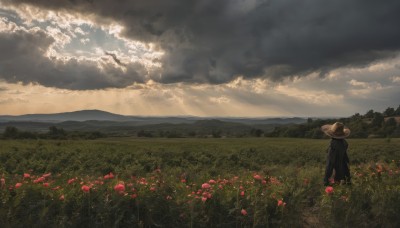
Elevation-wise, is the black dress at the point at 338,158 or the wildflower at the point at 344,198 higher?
the black dress at the point at 338,158

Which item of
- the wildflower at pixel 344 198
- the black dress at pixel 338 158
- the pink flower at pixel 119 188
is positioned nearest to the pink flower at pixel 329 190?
the wildflower at pixel 344 198

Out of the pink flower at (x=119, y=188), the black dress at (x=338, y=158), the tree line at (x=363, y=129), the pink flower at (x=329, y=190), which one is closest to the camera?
the pink flower at (x=119, y=188)

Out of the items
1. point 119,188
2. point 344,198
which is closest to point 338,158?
point 344,198

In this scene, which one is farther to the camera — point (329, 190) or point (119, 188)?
point (329, 190)

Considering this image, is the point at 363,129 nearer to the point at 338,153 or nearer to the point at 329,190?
the point at 338,153

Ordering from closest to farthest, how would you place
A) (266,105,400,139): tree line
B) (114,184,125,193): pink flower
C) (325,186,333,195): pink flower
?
(114,184,125,193): pink flower
(325,186,333,195): pink flower
(266,105,400,139): tree line

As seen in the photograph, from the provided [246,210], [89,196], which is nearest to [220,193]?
[246,210]

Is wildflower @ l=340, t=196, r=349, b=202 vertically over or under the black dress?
under

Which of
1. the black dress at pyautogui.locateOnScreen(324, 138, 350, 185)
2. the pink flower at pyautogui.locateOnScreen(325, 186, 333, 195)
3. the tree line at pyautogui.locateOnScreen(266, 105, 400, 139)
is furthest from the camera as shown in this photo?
the tree line at pyautogui.locateOnScreen(266, 105, 400, 139)

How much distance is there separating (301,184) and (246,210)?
2.22 m

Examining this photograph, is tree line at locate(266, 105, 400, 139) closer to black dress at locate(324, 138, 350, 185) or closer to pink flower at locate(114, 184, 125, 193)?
black dress at locate(324, 138, 350, 185)

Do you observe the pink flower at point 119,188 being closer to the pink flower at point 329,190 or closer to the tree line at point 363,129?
the pink flower at point 329,190

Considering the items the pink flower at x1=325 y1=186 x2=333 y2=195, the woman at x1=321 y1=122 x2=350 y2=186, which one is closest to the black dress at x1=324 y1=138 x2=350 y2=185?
the woman at x1=321 y1=122 x2=350 y2=186

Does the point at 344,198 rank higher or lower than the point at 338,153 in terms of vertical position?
lower
